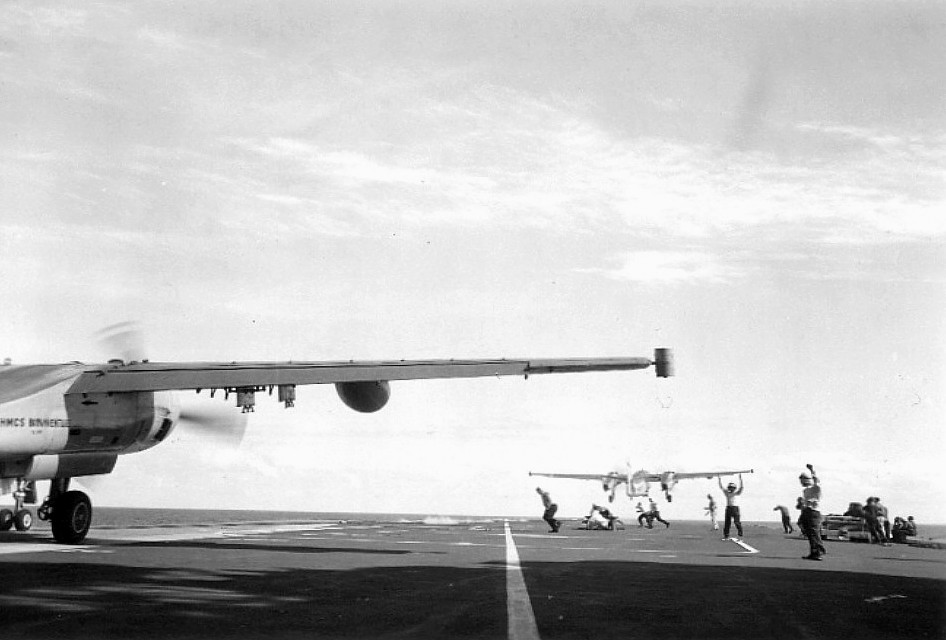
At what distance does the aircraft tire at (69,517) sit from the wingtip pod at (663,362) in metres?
13.0

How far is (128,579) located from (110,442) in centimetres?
829

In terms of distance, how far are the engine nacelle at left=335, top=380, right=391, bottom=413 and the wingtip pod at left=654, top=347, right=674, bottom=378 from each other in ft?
19.4

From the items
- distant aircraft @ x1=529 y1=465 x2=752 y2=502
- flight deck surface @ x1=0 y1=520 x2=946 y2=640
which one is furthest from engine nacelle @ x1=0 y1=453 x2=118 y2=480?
distant aircraft @ x1=529 y1=465 x2=752 y2=502

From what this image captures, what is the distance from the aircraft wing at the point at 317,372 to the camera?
1805cm

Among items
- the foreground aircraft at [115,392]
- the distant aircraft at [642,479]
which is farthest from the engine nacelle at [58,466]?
the distant aircraft at [642,479]

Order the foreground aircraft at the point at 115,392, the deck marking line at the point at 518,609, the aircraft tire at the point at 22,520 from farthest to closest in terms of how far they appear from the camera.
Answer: the aircraft tire at the point at 22,520 < the foreground aircraft at the point at 115,392 < the deck marking line at the point at 518,609

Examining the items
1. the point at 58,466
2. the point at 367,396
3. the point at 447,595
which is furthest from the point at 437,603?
the point at 58,466

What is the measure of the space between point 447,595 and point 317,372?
24.5ft

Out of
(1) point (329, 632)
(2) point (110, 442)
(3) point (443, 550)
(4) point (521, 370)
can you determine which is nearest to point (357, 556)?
(3) point (443, 550)

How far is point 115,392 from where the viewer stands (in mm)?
18984

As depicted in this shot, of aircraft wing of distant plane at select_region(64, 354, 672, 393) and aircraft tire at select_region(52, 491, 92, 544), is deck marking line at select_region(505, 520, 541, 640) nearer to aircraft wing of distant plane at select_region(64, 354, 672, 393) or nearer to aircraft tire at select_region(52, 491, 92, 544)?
aircraft wing of distant plane at select_region(64, 354, 672, 393)

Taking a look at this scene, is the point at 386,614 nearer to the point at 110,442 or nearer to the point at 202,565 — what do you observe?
the point at 202,565

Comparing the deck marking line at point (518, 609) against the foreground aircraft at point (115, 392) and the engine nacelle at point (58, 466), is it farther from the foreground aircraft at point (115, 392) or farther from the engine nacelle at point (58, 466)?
the engine nacelle at point (58, 466)

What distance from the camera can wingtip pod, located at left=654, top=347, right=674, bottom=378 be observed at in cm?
1836
